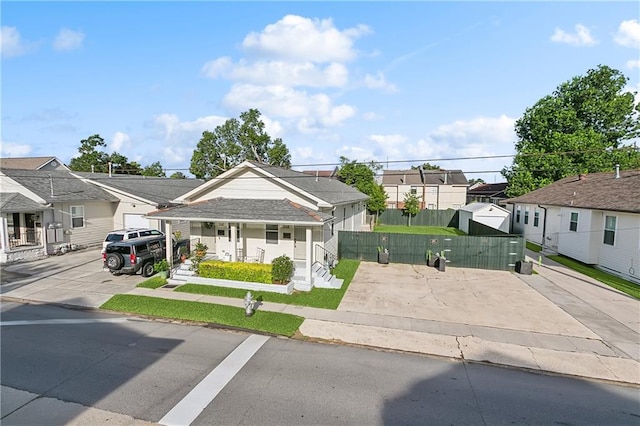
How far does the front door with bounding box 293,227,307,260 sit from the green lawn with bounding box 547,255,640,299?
14615 mm

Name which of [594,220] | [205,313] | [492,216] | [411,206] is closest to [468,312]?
[205,313]

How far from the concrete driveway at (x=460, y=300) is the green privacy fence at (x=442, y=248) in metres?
0.88

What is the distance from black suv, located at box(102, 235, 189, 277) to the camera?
15039mm

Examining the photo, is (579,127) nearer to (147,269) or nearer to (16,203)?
(147,269)

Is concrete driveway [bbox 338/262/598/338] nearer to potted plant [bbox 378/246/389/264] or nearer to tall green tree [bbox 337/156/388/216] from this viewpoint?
potted plant [bbox 378/246/389/264]

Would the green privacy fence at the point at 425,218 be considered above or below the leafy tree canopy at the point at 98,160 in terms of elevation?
below

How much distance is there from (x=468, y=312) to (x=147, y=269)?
14.6m

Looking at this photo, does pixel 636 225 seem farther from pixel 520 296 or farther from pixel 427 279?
pixel 427 279

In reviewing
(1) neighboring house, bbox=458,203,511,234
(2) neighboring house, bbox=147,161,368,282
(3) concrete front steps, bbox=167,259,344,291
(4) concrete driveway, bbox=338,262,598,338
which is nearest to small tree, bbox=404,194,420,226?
(1) neighboring house, bbox=458,203,511,234

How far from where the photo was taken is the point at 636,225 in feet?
51.2

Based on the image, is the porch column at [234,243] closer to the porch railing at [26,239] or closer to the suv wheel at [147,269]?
the suv wheel at [147,269]

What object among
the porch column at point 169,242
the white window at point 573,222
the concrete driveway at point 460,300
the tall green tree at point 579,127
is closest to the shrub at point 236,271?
the porch column at point 169,242

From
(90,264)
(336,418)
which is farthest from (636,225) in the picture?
(90,264)

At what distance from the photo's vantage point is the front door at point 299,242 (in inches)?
652
